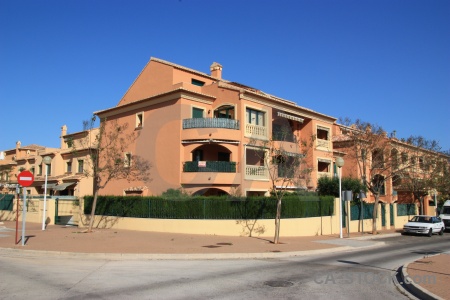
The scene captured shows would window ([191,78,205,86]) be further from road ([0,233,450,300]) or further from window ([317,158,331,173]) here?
road ([0,233,450,300])

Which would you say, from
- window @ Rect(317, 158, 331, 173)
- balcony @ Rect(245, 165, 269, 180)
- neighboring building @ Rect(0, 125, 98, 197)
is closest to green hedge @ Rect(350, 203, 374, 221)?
balcony @ Rect(245, 165, 269, 180)

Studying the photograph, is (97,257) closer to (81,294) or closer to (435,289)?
(81,294)

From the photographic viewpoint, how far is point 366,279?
11227mm

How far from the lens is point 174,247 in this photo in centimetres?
1703

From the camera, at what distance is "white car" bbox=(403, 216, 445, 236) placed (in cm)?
2811

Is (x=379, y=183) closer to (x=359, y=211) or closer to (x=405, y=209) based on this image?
(x=359, y=211)

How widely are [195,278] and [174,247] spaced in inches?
257

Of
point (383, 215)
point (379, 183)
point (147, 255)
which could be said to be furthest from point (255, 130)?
point (147, 255)

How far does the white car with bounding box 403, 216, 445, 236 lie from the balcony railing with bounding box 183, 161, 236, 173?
1360cm

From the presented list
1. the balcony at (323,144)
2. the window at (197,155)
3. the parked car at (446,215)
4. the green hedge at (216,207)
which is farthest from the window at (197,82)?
the parked car at (446,215)

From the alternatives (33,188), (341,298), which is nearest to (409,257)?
(341,298)

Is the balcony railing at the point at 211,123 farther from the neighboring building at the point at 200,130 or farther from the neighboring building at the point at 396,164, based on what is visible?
the neighboring building at the point at 396,164

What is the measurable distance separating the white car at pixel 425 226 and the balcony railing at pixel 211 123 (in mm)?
14638

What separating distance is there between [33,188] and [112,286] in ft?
132
